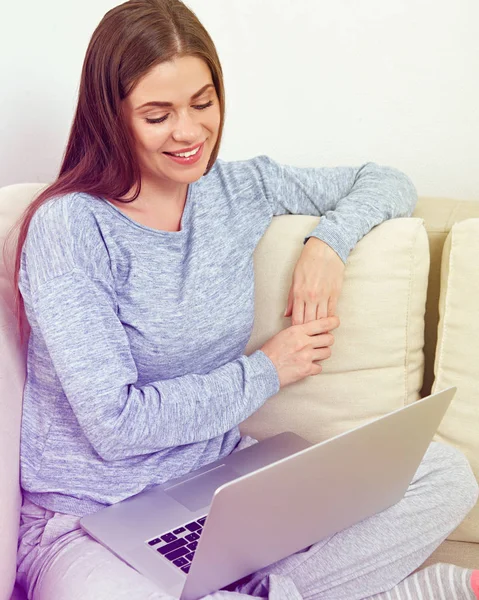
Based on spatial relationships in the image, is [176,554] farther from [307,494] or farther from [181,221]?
[181,221]

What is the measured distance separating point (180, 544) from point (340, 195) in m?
0.75

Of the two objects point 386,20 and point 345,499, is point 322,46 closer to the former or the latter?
point 386,20

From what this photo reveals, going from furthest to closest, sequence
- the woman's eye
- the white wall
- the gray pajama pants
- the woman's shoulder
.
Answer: the white wall, the woman's shoulder, the woman's eye, the gray pajama pants

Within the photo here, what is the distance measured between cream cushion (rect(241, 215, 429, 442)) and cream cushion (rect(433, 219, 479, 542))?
0.16ft

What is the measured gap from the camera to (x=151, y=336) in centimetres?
131

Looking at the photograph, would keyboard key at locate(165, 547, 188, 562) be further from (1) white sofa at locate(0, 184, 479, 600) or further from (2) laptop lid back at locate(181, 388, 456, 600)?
(1) white sofa at locate(0, 184, 479, 600)

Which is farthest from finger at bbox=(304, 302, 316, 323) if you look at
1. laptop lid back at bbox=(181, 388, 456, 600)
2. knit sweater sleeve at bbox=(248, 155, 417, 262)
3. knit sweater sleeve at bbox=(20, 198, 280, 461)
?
laptop lid back at bbox=(181, 388, 456, 600)

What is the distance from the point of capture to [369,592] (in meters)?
1.27

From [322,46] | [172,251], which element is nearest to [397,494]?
[172,251]

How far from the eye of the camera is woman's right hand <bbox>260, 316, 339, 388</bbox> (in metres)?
1.44

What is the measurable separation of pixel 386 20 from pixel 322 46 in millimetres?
140

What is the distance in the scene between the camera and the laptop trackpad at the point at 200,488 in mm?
1299

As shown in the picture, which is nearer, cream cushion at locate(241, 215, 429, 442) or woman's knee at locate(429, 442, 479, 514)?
woman's knee at locate(429, 442, 479, 514)

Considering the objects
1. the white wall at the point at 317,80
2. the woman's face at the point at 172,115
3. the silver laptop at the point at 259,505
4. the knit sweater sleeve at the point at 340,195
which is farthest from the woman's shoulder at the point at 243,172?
the silver laptop at the point at 259,505
